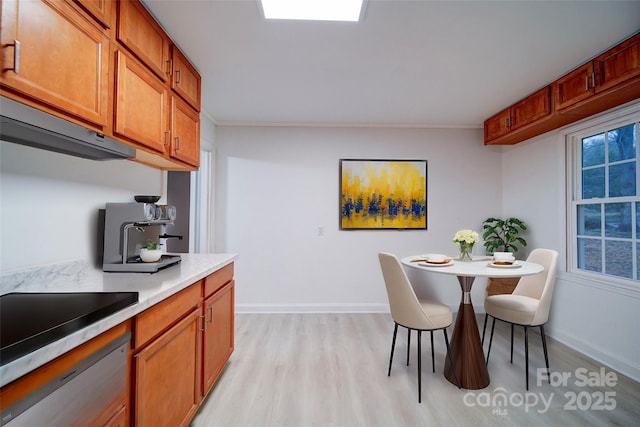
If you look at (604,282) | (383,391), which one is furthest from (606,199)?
(383,391)

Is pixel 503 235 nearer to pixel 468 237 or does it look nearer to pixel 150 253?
pixel 468 237

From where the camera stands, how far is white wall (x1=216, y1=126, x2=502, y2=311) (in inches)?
148

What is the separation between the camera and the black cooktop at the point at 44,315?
719 millimetres

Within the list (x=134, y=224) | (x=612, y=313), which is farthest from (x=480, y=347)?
(x=134, y=224)

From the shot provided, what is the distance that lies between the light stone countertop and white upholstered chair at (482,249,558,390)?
217cm

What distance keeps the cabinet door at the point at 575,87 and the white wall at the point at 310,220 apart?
1456 mm

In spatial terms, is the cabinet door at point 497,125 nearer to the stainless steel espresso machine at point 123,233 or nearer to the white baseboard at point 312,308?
the white baseboard at point 312,308

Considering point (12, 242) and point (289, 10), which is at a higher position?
point (289, 10)

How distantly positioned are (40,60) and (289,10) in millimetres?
1228

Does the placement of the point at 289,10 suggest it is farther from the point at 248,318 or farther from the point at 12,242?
the point at 248,318

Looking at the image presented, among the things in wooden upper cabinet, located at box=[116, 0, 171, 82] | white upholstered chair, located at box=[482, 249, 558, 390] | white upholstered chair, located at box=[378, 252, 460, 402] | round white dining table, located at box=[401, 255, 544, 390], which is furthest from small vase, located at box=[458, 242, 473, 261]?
wooden upper cabinet, located at box=[116, 0, 171, 82]

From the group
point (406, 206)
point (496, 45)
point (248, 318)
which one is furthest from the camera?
point (406, 206)

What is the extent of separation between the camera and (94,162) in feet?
5.77

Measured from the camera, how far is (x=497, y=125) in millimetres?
3420
